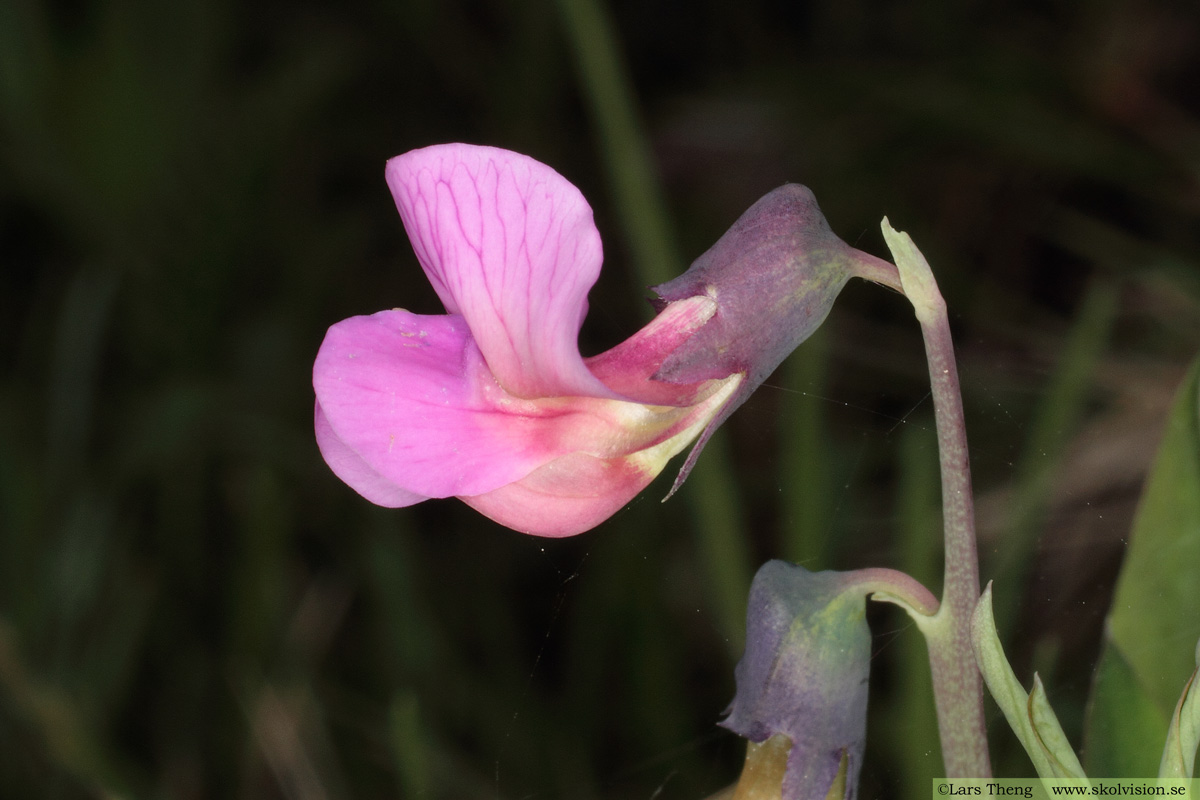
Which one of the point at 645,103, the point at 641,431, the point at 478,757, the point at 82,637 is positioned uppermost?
the point at 645,103

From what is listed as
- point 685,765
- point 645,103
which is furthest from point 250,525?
point 645,103

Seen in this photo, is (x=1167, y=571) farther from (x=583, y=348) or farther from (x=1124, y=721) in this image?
(x=583, y=348)

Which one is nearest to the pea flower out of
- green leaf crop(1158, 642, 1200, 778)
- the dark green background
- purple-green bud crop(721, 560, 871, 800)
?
purple-green bud crop(721, 560, 871, 800)

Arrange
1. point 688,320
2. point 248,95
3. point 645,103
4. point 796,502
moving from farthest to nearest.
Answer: point 645,103 < point 248,95 < point 796,502 < point 688,320

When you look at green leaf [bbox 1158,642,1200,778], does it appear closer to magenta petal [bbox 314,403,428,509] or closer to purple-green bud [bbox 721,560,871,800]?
purple-green bud [bbox 721,560,871,800]

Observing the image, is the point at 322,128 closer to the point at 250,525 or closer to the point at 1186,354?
the point at 250,525

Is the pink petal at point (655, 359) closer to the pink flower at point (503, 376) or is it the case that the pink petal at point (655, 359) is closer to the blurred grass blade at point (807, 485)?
the pink flower at point (503, 376)

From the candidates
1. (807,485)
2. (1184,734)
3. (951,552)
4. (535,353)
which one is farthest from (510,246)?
(807,485)
